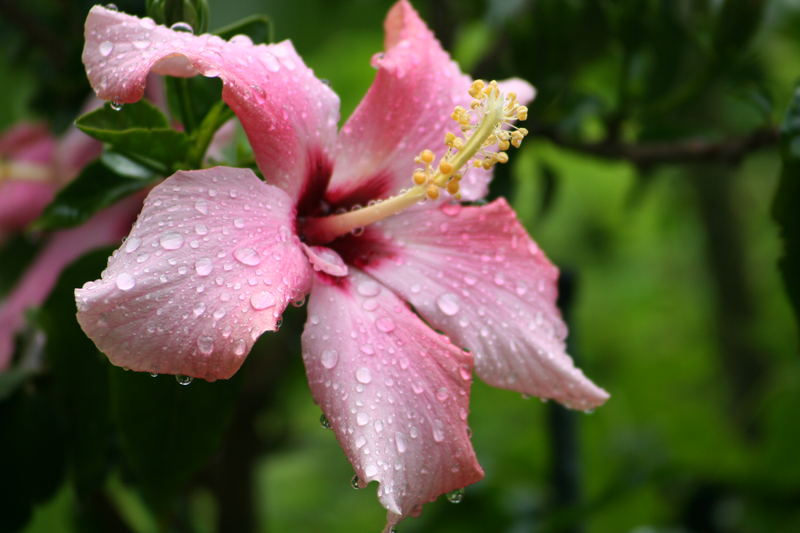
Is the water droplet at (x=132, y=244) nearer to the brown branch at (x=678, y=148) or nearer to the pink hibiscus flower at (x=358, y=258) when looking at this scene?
the pink hibiscus flower at (x=358, y=258)

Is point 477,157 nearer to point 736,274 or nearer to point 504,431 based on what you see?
point 504,431

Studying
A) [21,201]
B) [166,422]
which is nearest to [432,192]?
[166,422]

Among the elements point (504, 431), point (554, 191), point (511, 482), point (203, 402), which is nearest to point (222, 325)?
point (203, 402)

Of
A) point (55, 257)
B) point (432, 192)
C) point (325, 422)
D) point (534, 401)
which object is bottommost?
point (534, 401)

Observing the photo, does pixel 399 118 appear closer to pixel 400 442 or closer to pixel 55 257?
pixel 400 442

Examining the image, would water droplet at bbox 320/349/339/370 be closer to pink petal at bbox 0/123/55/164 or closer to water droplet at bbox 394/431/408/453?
water droplet at bbox 394/431/408/453

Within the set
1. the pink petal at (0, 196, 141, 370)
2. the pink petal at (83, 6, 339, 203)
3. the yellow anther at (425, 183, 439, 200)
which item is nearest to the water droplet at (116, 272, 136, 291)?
the pink petal at (83, 6, 339, 203)

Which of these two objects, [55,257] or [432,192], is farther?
[55,257]
